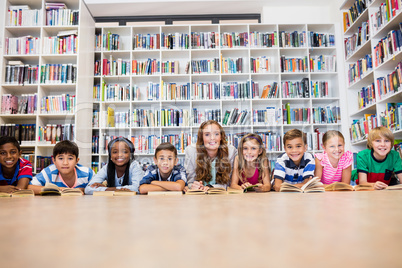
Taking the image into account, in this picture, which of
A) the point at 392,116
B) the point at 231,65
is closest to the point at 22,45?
the point at 231,65

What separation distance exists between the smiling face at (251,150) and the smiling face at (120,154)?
2.82ft

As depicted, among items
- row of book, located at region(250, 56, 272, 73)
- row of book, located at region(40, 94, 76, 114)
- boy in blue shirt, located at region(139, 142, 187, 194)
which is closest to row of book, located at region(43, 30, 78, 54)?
row of book, located at region(40, 94, 76, 114)

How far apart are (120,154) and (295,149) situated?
1.23m

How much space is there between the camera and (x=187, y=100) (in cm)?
414

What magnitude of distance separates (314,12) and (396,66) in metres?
1.83

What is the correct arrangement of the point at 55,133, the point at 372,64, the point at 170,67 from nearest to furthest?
the point at 372,64 → the point at 55,133 → the point at 170,67

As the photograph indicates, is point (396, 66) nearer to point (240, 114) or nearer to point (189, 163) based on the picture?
point (240, 114)

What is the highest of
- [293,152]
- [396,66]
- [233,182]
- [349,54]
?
[349,54]

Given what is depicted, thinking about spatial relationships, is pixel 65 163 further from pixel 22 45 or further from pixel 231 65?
pixel 231 65

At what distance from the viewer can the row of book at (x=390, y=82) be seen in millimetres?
2924

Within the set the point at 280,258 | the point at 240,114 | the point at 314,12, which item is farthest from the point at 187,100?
the point at 280,258

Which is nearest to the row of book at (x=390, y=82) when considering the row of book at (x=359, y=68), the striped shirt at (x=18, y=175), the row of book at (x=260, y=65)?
the row of book at (x=359, y=68)

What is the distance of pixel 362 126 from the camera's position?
3.65 m

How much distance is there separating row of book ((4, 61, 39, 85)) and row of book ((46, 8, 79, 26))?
611 millimetres
